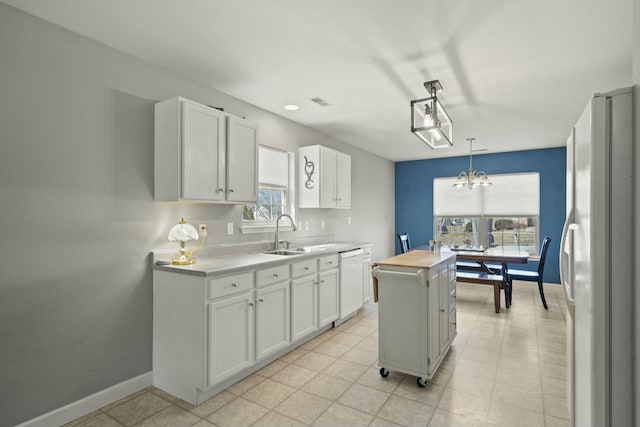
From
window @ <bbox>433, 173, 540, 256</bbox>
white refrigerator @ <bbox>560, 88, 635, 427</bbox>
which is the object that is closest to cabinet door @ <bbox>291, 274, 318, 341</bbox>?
white refrigerator @ <bbox>560, 88, 635, 427</bbox>

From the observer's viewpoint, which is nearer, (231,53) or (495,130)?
(231,53)

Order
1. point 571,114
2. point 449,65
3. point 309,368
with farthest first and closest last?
1. point 571,114
2. point 309,368
3. point 449,65

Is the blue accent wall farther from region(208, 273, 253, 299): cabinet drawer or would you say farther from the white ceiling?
region(208, 273, 253, 299): cabinet drawer

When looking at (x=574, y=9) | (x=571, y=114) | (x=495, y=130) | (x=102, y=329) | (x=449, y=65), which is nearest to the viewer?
(x=574, y=9)

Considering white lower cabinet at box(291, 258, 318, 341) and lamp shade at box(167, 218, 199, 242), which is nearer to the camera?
lamp shade at box(167, 218, 199, 242)

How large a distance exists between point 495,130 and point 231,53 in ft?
13.0

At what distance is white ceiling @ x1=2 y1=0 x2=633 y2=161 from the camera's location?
2.04 m

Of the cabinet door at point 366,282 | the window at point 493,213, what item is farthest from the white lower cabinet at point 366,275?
the window at point 493,213

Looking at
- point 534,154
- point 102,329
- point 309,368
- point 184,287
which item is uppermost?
point 534,154

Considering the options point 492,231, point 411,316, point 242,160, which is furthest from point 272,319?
point 492,231

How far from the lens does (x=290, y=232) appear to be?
4.28 m

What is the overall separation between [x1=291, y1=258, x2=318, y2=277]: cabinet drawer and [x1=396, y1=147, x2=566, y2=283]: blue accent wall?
4579mm

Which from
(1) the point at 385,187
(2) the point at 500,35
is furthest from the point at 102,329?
(1) the point at 385,187

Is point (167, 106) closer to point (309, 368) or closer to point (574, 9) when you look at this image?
point (309, 368)
